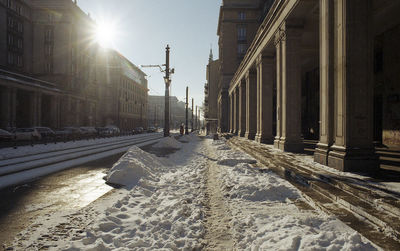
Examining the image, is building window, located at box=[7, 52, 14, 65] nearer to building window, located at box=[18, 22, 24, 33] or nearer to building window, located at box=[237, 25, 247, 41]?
building window, located at box=[18, 22, 24, 33]

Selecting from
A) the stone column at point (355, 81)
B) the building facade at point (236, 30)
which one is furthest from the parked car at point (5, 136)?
the building facade at point (236, 30)

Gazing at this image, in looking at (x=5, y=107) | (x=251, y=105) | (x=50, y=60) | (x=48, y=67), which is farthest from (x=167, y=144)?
(x=50, y=60)

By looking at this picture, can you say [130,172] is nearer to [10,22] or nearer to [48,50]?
[48,50]

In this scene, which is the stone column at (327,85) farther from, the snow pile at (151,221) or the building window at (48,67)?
the building window at (48,67)

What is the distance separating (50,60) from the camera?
4550cm

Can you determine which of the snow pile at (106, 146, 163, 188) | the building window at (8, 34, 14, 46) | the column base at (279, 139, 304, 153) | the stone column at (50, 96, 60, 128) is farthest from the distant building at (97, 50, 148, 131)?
the snow pile at (106, 146, 163, 188)

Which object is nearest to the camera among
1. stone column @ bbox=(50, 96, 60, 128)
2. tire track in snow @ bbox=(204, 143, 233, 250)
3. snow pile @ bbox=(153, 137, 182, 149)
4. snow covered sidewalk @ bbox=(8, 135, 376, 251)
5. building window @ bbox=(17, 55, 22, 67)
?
snow covered sidewalk @ bbox=(8, 135, 376, 251)

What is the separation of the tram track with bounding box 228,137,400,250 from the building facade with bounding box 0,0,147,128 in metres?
39.7

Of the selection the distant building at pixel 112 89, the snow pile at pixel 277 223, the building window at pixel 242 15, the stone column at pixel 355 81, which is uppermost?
the building window at pixel 242 15

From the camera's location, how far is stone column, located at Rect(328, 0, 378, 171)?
6453 mm

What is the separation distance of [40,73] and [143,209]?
52.1 m

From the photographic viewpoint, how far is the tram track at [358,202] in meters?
3.12

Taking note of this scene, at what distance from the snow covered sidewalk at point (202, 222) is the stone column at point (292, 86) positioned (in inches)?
233

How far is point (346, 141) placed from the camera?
→ 6.42 metres
